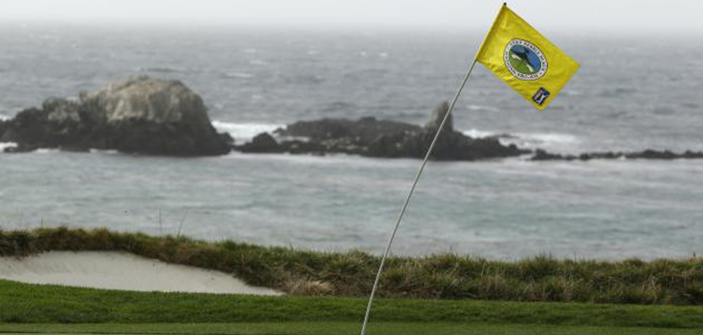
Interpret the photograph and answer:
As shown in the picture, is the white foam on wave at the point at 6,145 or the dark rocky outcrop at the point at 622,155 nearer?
the white foam on wave at the point at 6,145

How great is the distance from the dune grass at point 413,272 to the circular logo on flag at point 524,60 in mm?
4363

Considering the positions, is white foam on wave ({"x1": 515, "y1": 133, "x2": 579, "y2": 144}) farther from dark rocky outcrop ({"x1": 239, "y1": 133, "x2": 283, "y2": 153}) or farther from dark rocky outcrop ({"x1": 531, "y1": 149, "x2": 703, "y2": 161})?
dark rocky outcrop ({"x1": 239, "y1": 133, "x2": 283, "y2": 153})

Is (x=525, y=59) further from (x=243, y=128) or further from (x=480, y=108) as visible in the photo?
(x=480, y=108)

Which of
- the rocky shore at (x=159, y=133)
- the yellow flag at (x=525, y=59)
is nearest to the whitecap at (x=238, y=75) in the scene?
the rocky shore at (x=159, y=133)

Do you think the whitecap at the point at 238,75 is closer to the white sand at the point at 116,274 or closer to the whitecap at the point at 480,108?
the whitecap at the point at 480,108

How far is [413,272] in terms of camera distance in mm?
13828

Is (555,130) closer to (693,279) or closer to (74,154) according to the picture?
(74,154)

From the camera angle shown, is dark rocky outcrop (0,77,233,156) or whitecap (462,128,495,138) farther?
A: whitecap (462,128,495,138)

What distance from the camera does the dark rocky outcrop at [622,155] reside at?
66.8 metres

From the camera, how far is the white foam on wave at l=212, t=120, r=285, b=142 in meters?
71.8

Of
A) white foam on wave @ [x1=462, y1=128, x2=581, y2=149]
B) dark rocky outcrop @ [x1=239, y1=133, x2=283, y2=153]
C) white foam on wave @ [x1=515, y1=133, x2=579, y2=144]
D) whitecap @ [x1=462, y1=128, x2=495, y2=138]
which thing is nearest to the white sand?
dark rocky outcrop @ [x1=239, y1=133, x2=283, y2=153]

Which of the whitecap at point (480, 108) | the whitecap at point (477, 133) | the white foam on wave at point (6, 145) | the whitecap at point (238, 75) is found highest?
the whitecap at point (480, 108)

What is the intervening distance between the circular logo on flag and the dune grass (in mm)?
4363

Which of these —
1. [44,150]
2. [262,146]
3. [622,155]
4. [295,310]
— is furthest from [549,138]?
[295,310]
